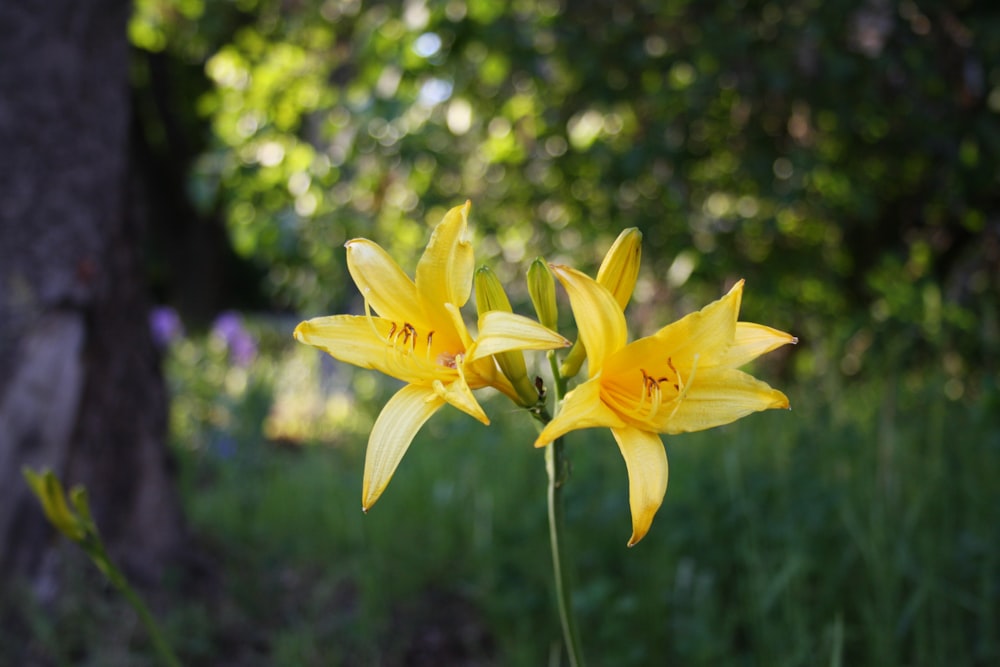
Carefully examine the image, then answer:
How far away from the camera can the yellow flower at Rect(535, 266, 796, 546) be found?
809mm

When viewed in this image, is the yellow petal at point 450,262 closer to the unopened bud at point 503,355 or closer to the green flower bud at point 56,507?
the unopened bud at point 503,355

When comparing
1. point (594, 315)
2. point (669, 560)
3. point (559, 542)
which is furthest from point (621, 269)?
point (669, 560)

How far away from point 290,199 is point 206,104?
86cm

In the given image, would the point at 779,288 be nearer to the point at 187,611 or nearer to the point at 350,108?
the point at 350,108

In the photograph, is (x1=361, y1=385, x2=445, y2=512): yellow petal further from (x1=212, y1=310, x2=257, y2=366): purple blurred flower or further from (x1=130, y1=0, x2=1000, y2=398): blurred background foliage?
(x1=212, y1=310, x2=257, y2=366): purple blurred flower

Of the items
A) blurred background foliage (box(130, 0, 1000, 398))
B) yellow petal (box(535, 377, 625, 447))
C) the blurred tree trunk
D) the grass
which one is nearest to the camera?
yellow petal (box(535, 377, 625, 447))

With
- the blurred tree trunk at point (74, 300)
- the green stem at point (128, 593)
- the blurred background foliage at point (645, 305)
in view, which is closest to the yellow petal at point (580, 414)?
the green stem at point (128, 593)

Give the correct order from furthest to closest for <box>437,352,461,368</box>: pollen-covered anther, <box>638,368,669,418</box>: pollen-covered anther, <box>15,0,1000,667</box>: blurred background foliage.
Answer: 1. <box>15,0,1000,667</box>: blurred background foliage
2. <box>437,352,461,368</box>: pollen-covered anther
3. <box>638,368,669,418</box>: pollen-covered anther

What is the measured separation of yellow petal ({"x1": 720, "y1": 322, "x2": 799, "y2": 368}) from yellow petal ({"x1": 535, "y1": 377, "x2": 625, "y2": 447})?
156mm

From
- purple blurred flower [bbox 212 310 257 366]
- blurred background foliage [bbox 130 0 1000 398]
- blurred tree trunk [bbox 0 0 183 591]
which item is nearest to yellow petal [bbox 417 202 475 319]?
blurred tree trunk [bbox 0 0 183 591]

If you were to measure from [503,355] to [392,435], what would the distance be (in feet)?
0.51

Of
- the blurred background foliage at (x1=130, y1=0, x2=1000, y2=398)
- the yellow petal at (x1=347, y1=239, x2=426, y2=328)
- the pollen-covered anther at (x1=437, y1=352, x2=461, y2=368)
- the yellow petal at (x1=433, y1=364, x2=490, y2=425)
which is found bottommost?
the blurred background foliage at (x1=130, y1=0, x2=1000, y2=398)

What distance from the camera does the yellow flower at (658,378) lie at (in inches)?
31.9

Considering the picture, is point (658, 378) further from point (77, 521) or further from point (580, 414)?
point (77, 521)
